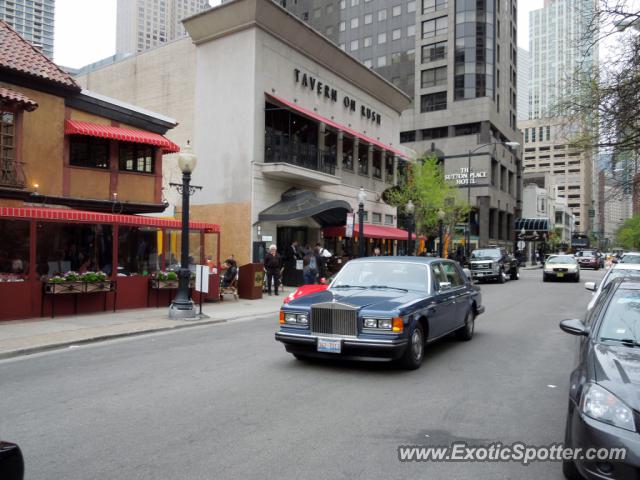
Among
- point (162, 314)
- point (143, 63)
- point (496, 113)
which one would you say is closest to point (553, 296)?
point (162, 314)

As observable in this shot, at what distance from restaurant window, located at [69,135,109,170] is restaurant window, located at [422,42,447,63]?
5379cm

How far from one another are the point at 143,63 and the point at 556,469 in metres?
29.2

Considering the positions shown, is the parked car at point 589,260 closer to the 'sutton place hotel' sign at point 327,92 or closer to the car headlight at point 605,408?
the 'sutton place hotel' sign at point 327,92

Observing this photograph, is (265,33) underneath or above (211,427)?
above

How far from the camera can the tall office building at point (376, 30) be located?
2677 inches

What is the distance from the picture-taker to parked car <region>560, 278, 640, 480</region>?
10.6ft

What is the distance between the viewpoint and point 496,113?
6366cm

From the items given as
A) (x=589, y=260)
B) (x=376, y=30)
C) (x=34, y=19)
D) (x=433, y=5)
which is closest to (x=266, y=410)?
(x=589, y=260)

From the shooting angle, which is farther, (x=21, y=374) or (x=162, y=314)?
(x=162, y=314)

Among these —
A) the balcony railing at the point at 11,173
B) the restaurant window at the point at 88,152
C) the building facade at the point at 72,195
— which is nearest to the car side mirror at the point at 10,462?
the building facade at the point at 72,195

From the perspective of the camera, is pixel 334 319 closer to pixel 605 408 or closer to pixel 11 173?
pixel 605 408

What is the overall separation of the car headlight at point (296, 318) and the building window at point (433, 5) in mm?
64668

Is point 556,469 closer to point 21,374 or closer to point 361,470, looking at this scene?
point 361,470

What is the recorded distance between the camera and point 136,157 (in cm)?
1988
